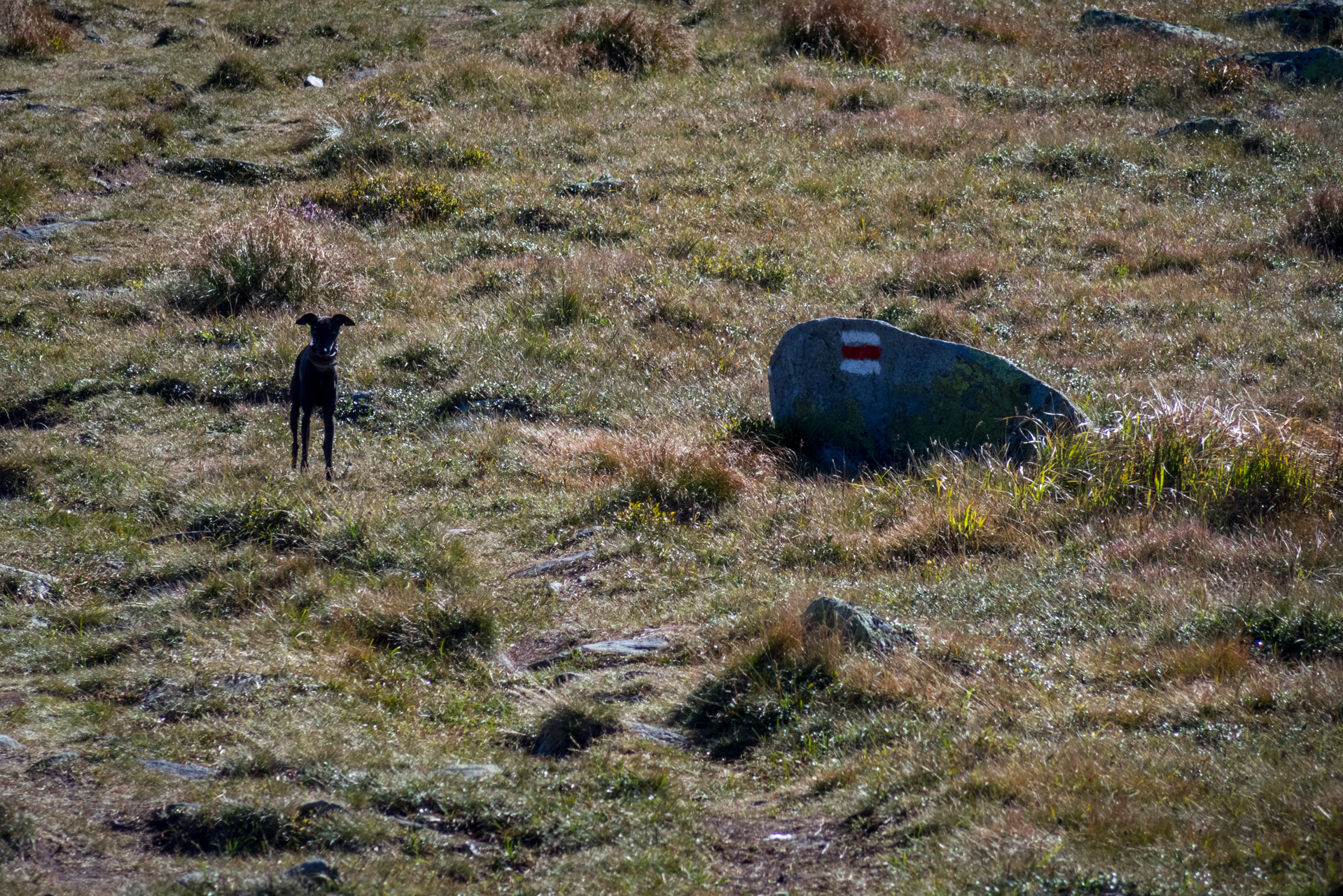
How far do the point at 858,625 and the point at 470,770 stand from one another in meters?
2.00

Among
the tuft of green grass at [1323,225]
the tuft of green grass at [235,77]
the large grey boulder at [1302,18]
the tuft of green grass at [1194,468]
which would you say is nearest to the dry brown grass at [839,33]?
the large grey boulder at [1302,18]

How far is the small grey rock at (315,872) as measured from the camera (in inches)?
154

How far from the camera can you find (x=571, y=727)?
5.26 meters

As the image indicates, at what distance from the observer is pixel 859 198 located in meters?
15.6

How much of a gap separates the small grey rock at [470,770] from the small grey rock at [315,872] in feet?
2.80

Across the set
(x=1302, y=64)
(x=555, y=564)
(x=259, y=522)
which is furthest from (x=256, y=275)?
(x=1302, y=64)

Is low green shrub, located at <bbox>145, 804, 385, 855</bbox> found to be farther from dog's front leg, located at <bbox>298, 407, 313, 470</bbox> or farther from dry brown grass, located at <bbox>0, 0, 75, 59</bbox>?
dry brown grass, located at <bbox>0, 0, 75, 59</bbox>

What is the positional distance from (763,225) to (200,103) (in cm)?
1076

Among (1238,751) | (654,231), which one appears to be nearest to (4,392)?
(654,231)

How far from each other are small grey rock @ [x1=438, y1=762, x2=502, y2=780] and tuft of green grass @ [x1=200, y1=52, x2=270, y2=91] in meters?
18.5

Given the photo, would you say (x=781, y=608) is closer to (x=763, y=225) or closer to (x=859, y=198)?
(x=763, y=225)

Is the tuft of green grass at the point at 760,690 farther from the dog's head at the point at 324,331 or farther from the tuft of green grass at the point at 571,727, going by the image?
the dog's head at the point at 324,331

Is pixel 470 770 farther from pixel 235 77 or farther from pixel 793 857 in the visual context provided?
pixel 235 77

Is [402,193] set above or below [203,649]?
above
